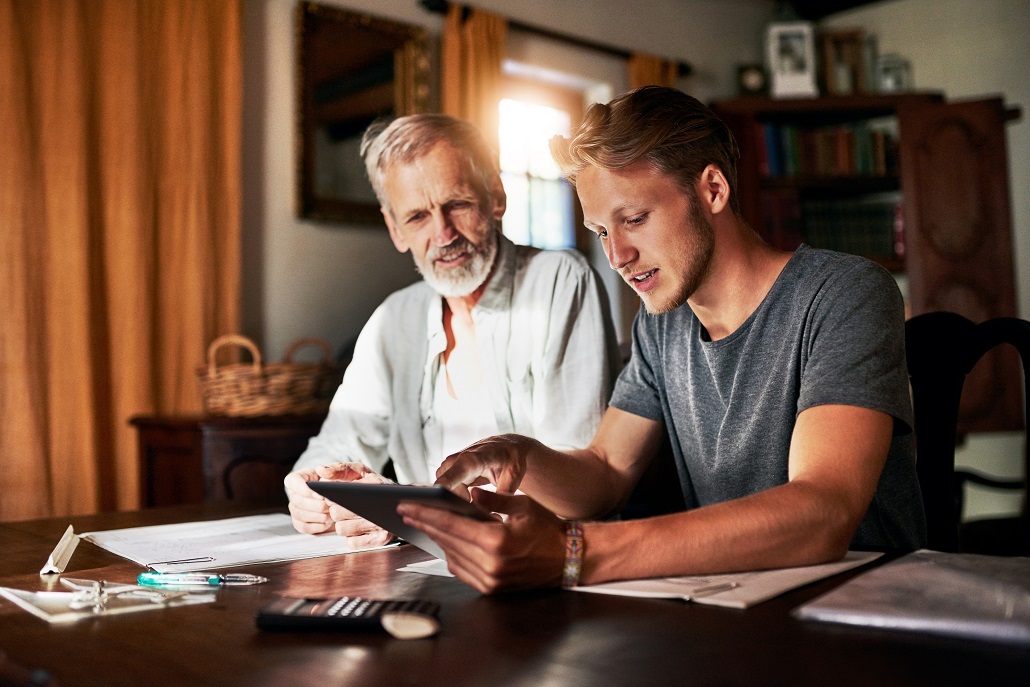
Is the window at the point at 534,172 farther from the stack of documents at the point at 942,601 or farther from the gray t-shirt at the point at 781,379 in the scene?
the stack of documents at the point at 942,601

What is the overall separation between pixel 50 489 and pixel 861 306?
248 cm

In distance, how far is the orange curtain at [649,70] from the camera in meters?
4.67

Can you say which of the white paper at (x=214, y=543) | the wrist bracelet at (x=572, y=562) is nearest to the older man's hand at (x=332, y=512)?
the white paper at (x=214, y=543)

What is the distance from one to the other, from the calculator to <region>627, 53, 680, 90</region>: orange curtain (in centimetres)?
413

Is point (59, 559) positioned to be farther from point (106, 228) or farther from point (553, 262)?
point (106, 228)

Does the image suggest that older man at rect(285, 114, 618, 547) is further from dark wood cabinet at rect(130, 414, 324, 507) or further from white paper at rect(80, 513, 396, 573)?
dark wood cabinet at rect(130, 414, 324, 507)

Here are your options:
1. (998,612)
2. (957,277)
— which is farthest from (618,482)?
(957,277)

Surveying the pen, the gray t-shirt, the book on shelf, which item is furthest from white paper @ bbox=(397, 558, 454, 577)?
the book on shelf

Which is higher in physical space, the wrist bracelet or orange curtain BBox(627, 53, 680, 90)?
orange curtain BBox(627, 53, 680, 90)

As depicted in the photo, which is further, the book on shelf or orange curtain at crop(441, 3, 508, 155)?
the book on shelf

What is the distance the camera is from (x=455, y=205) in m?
1.82

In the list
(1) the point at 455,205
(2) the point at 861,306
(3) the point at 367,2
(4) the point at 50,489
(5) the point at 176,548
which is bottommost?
(4) the point at 50,489

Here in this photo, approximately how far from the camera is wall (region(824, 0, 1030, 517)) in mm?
4680

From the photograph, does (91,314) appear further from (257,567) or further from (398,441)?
(257,567)
